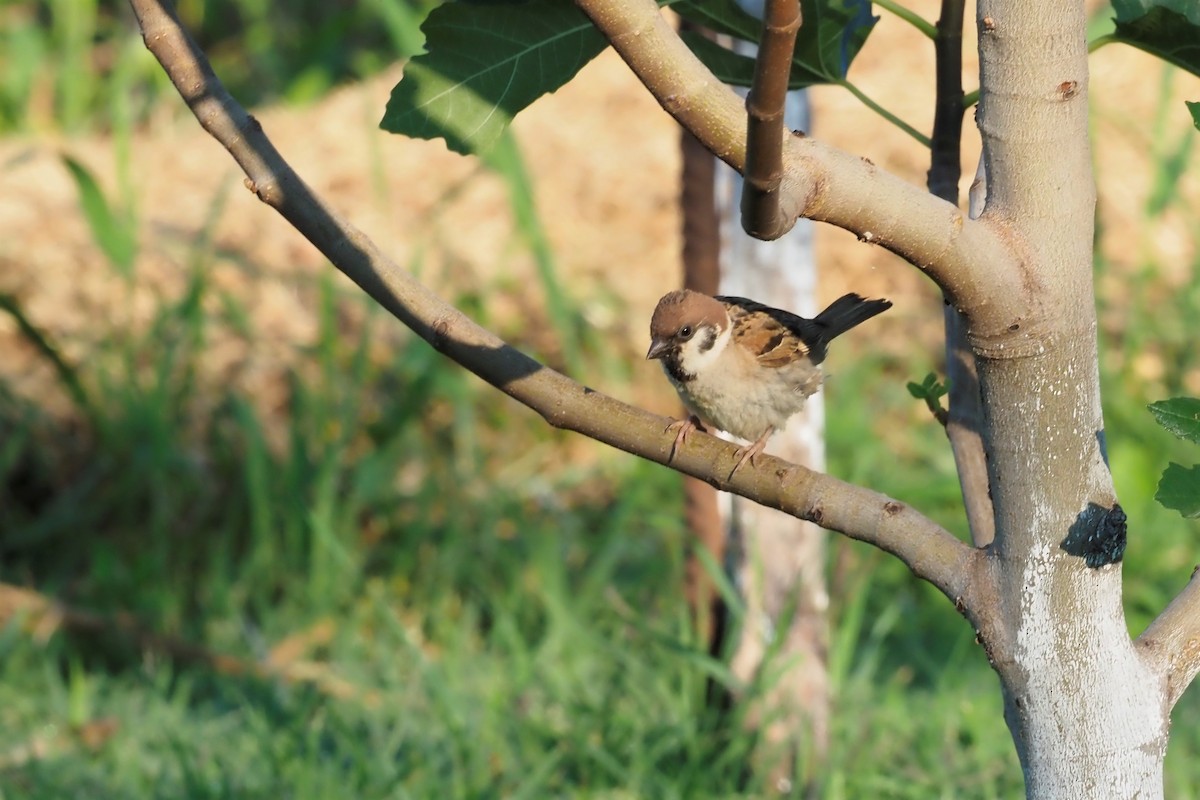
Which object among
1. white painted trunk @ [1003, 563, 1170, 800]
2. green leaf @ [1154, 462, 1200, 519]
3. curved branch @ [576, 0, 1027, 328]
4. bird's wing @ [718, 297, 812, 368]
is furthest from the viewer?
bird's wing @ [718, 297, 812, 368]

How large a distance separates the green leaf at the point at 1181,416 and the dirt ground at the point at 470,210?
14.9ft

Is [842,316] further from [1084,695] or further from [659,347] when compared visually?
[1084,695]

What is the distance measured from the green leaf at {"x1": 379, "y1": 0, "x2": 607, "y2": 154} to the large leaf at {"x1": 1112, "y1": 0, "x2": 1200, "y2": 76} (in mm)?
657

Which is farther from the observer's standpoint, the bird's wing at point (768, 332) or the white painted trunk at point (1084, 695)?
the bird's wing at point (768, 332)

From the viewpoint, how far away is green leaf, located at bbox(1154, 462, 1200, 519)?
1.57 m

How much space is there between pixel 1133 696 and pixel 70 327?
523cm

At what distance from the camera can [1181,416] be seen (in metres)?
1.61

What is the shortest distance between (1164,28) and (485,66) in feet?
2.76

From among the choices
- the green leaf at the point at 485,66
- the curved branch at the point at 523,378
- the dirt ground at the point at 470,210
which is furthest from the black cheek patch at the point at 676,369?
the dirt ground at the point at 470,210

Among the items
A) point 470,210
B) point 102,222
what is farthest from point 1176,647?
point 470,210

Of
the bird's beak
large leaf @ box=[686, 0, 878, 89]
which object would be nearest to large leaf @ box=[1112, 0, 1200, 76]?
large leaf @ box=[686, 0, 878, 89]

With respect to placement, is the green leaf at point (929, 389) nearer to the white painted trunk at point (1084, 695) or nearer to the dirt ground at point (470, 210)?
the white painted trunk at point (1084, 695)

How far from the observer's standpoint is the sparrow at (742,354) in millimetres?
3053

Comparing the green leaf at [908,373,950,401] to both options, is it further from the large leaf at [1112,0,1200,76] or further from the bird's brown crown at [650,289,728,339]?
the bird's brown crown at [650,289,728,339]
